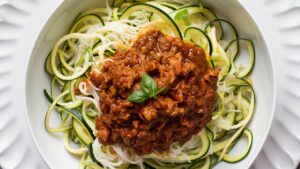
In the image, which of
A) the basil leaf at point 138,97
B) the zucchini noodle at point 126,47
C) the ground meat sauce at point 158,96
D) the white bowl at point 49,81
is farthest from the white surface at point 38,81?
the basil leaf at point 138,97

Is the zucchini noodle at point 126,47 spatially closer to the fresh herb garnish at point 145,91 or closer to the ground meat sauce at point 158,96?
the ground meat sauce at point 158,96

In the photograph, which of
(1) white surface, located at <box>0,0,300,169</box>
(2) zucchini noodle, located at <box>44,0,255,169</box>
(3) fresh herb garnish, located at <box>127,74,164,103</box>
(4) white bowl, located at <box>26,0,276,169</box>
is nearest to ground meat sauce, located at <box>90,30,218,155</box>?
(3) fresh herb garnish, located at <box>127,74,164,103</box>

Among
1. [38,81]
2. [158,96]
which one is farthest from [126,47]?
[38,81]

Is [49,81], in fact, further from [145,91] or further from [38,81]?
[145,91]

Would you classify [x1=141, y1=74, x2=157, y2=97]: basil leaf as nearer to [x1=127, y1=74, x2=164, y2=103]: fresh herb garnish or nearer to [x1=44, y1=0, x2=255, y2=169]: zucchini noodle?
[x1=127, y1=74, x2=164, y2=103]: fresh herb garnish

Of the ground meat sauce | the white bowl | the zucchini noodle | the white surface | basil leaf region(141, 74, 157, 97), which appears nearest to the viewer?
basil leaf region(141, 74, 157, 97)

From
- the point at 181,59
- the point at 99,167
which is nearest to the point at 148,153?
the point at 99,167

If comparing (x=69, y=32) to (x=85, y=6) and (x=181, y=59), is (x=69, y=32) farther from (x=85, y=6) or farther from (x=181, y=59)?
(x=181, y=59)
